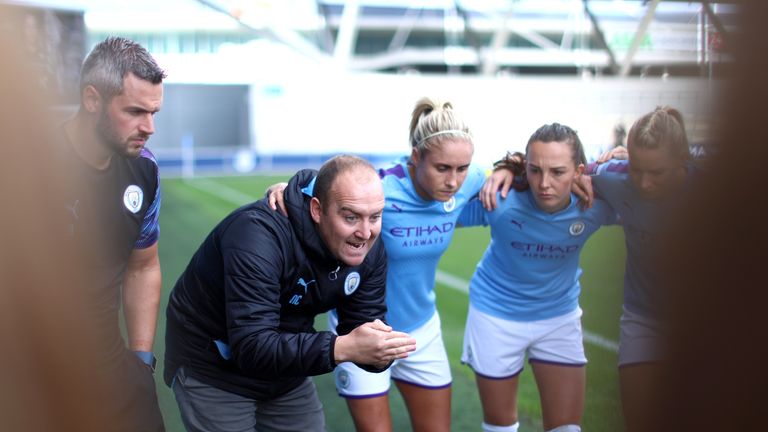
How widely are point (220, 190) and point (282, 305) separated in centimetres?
1318

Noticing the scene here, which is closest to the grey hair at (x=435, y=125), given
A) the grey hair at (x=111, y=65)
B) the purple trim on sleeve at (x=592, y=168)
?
the purple trim on sleeve at (x=592, y=168)

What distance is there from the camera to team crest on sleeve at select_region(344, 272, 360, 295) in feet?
7.82

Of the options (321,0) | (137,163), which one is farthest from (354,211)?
(321,0)

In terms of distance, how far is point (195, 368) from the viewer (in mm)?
2447

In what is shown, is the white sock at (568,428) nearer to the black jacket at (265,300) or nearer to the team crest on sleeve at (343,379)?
the team crest on sleeve at (343,379)

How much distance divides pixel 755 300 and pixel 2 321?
1.15 meters

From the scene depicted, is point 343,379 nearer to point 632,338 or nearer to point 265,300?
point 265,300

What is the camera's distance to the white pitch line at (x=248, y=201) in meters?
3.55

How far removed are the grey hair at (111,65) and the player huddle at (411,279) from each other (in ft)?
0.08

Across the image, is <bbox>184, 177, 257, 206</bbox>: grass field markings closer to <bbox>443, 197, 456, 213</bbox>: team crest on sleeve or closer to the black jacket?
<bbox>443, 197, 456, 213</bbox>: team crest on sleeve

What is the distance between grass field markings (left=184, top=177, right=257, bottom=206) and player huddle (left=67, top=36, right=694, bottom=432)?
9.66 metres

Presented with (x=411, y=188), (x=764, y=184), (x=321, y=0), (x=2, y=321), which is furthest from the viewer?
(x=321, y=0)

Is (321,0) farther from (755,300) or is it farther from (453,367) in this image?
(755,300)

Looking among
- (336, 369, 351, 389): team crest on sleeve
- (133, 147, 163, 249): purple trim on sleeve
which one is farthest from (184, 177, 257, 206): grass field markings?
(133, 147, 163, 249): purple trim on sleeve
